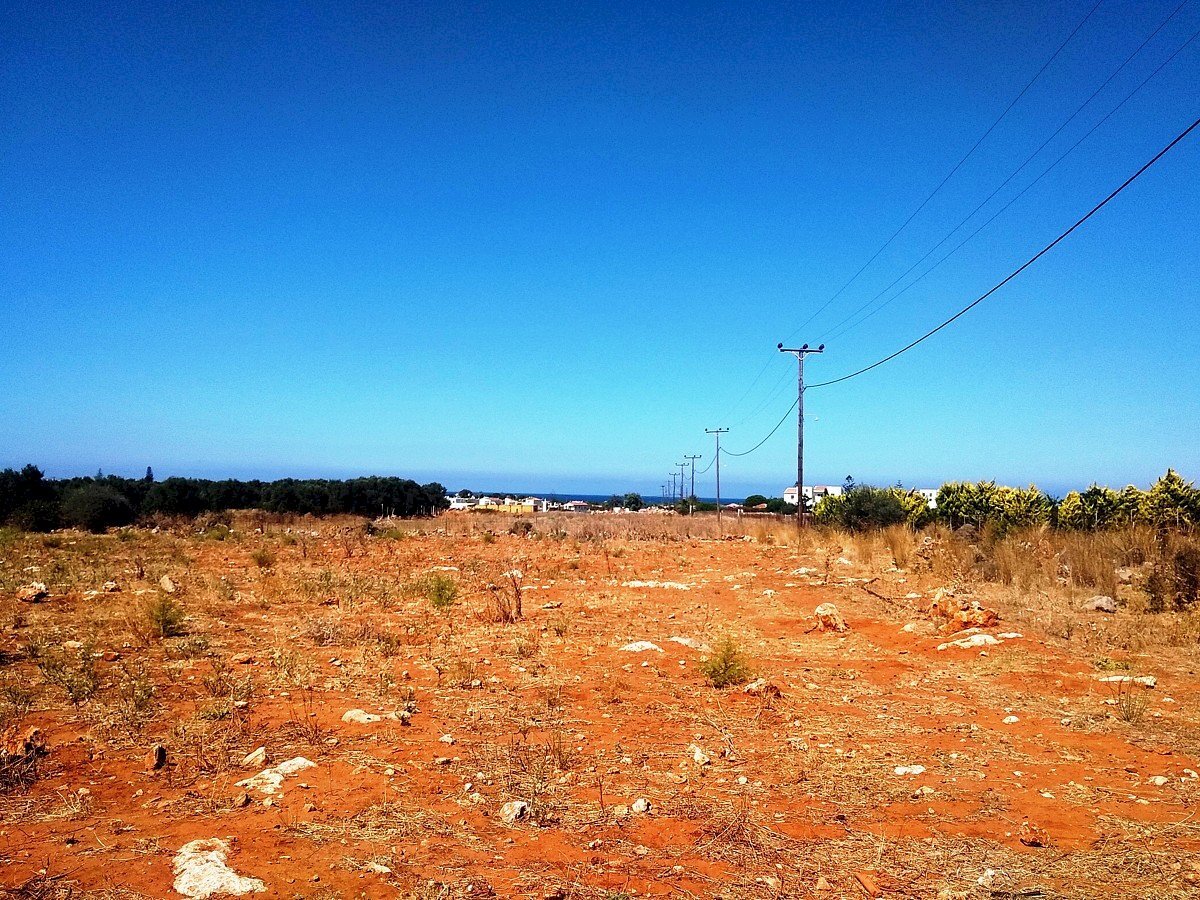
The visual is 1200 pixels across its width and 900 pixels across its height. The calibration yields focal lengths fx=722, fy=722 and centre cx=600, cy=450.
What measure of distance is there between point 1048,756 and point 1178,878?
6.06ft

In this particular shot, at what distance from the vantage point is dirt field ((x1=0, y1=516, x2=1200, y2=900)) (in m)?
3.71

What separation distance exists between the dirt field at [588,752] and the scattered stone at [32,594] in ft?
0.70

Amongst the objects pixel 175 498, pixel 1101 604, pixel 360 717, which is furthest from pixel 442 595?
pixel 175 498

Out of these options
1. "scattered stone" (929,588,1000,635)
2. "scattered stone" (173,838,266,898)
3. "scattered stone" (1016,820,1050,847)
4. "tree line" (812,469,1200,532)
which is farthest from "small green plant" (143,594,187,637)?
"tree line" (812,469,1200,532)

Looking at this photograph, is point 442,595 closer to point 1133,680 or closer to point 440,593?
point 440,593

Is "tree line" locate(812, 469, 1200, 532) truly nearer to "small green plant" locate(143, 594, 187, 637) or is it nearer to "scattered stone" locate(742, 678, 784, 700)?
"scattered stone" locate(742, 678, 784, 700)

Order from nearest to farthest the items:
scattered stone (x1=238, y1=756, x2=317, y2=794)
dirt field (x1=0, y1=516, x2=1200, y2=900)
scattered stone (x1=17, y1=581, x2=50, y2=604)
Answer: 1. dirt field (x1=0, y1=516, x2=1200, y2=900)
2. scattered stone (x1=238, y1=756, x2=317, y2=794)
3. scattered stone (x1=17, y1=581, x2=50, y2=604)

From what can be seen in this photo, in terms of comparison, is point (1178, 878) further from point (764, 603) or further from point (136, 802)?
point (764, 603)

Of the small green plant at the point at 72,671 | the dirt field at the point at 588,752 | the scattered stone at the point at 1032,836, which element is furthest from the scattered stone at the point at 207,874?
the scattered stone at the point at 1032,836

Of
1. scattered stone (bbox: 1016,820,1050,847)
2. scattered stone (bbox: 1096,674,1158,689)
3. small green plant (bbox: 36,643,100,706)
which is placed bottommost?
scattered stone (bbox: 1016,820,1050,847)

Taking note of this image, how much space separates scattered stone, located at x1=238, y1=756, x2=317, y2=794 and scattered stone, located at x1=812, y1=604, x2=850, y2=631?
739cm

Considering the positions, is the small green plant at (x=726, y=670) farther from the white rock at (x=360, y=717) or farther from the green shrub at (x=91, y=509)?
the green shrub at (x=91, y=509)

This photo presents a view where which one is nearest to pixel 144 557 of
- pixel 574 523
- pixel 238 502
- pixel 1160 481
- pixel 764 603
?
pixel 764 603

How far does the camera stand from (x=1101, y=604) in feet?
33.7
